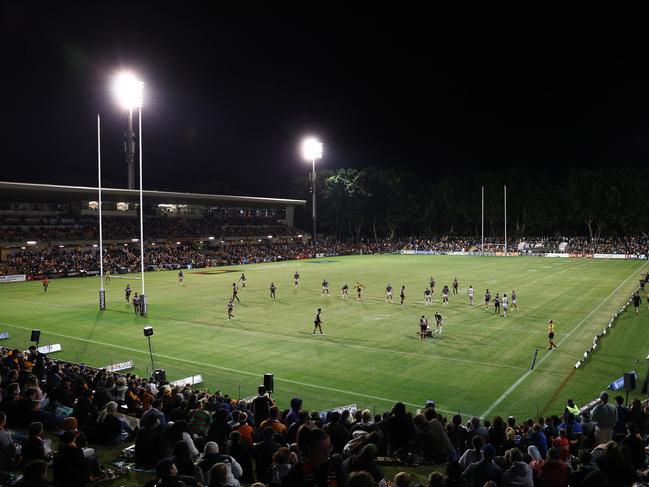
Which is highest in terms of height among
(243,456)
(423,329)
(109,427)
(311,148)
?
(311,148)

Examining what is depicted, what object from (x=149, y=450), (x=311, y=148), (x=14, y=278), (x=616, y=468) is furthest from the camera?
(x=311, y=148)

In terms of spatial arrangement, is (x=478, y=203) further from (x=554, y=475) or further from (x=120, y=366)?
(x=554, y=475)

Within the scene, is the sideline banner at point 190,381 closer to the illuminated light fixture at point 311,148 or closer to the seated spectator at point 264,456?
the seated spectator at point 264,456

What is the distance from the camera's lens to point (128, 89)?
4697 centimetres

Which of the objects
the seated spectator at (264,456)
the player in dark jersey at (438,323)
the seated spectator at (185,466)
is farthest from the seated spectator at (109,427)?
the player in dark jersey at (438,323)

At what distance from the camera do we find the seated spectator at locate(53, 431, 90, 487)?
7.44 metres

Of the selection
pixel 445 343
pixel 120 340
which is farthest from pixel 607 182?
pixel 120 340

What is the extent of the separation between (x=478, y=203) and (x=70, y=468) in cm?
12021

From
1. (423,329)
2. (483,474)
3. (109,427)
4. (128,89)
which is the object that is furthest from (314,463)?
(128,89)

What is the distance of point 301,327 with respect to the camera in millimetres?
31203

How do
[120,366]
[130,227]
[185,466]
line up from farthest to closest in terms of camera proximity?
[130,227] → [120,366] → [185,466]

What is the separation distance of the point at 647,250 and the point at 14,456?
99160 millimetres

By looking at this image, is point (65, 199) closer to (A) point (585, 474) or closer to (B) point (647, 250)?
(A) point (585, 474)

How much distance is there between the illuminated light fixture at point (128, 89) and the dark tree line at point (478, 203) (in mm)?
76689
